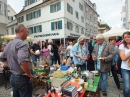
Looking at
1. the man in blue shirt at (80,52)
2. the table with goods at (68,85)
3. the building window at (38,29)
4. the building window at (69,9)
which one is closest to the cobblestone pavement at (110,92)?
the table with goods at (68,85)

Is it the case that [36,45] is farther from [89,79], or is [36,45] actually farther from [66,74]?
[89,79]

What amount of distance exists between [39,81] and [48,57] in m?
4.21

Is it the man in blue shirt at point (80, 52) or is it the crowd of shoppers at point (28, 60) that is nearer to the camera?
the crowd of shoppers at point (28, 60)

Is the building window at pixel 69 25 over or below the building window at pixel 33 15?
below

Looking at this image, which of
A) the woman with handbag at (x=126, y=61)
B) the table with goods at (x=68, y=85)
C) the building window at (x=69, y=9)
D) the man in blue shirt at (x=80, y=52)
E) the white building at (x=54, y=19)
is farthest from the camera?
the building window at (x=69, y=9)

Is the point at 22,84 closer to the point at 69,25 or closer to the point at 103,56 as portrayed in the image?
the point at 103,56

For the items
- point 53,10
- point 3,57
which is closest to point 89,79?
point 3,57

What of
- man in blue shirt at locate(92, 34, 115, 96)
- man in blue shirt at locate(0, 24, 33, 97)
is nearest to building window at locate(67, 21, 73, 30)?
man in blue shirt at locate(92, 34, 115, 96)

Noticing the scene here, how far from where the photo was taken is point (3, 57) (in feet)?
7.89

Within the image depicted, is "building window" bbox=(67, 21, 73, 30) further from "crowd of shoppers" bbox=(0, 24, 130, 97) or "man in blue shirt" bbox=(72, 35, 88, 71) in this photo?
"man in blue shirt" bbox=(72, 35, 88, 71)

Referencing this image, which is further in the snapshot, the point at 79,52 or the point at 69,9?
the point at 69,9

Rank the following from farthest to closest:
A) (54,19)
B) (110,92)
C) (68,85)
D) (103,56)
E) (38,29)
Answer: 1. (38,29)
2. (54,19)
3. (110,92)
4. (103,56)
5. (68,85)

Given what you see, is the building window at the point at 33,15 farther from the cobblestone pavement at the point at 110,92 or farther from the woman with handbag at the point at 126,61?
the woman with handbag at the point at 126,61

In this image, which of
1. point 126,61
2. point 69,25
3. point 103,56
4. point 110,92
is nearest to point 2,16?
point 69,25
